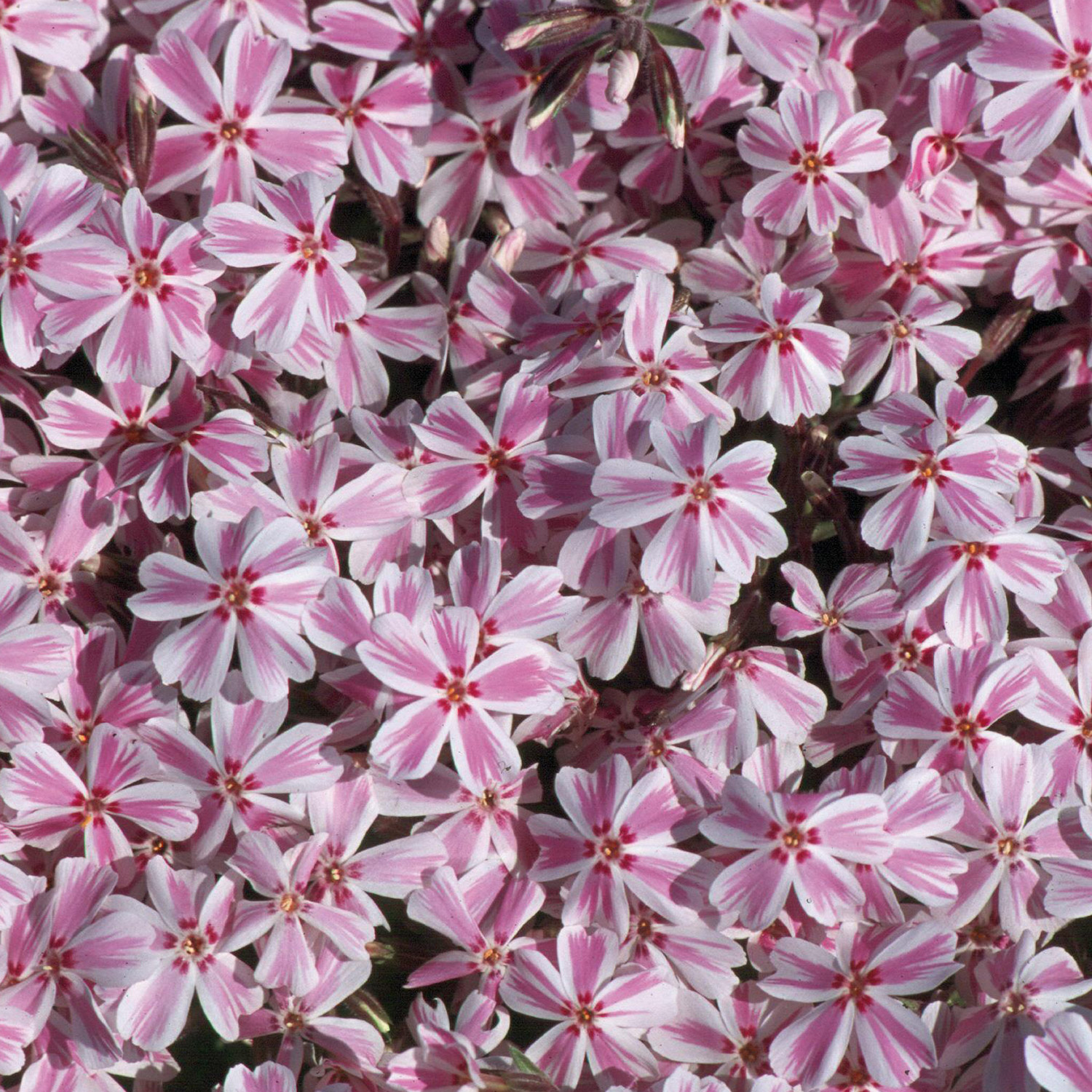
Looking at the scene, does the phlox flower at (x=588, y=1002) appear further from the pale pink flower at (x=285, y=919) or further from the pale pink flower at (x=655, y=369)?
the pale pink flower at (x=655, y=369)

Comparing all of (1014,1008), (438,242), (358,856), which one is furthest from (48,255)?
(1014,1008)

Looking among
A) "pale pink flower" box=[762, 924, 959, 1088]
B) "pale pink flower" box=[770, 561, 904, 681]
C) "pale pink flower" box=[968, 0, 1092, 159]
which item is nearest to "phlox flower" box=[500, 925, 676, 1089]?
"pale pink flower" box=[762, 924, 959, 1088]

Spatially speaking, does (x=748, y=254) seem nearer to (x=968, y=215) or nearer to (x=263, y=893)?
(x=968, y=215)

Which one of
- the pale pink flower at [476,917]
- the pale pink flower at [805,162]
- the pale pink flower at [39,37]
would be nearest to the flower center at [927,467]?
the pale pink flower at [805,162]

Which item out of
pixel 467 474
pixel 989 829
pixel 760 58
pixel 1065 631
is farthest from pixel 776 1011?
pixel 760 58

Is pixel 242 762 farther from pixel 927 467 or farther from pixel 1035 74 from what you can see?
pixel 1035 74

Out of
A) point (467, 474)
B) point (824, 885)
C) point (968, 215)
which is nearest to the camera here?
point (824, 885)
